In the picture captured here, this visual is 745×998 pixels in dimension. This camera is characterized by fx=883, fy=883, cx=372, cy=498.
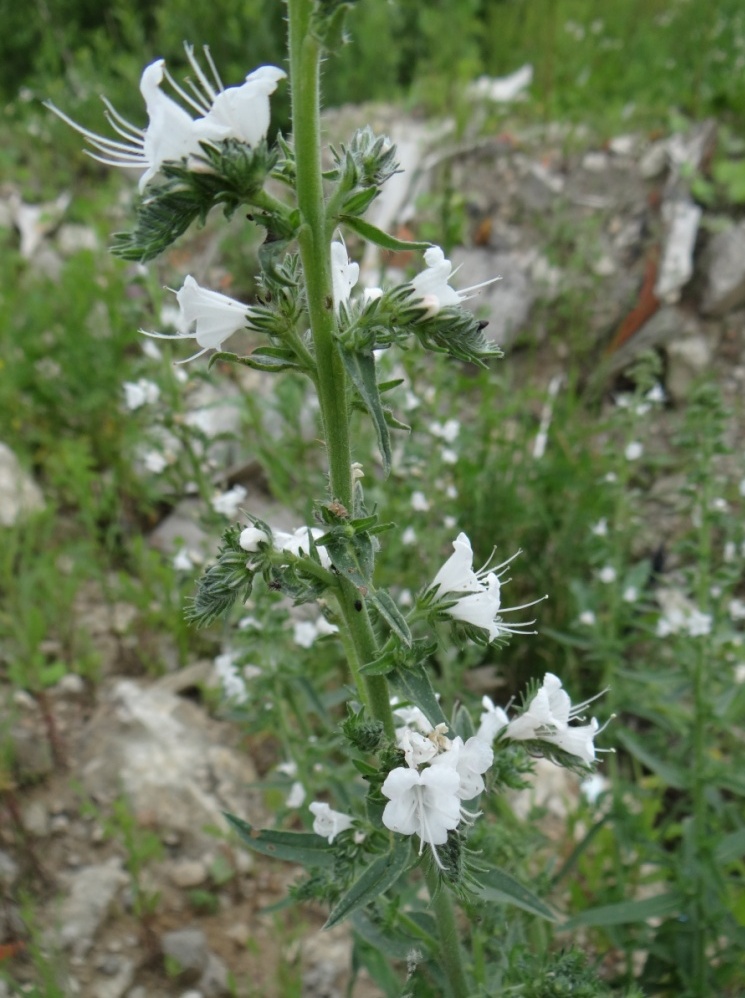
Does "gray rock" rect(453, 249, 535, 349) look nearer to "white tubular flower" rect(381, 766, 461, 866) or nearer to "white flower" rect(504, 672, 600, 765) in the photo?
"white flower" rect(504, 672, 600, 765)

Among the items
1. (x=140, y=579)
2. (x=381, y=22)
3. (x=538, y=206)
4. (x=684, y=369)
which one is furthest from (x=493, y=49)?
(x=140, y=579)

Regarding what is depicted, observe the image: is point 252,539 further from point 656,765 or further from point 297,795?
point 656,765

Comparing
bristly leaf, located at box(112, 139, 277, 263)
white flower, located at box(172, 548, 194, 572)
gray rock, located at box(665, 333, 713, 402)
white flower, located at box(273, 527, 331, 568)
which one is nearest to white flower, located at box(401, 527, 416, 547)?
white flower, located at box(172, 548, 194, 572)

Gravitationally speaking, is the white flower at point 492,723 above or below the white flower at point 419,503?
below

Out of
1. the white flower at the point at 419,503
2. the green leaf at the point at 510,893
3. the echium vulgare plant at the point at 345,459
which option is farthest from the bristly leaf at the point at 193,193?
the white flower at the point at 419,503

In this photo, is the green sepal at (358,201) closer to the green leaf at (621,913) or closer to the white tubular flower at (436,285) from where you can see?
the white tubular flower at (436,285)

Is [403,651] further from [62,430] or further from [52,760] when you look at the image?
[62,430]

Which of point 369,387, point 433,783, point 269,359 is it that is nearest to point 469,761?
point 433,783
